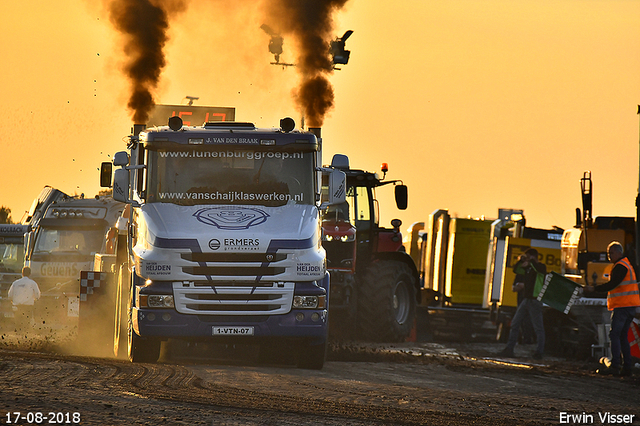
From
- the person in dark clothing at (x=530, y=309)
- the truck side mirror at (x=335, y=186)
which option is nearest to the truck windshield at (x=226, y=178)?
the truck side mirror at (x=335, y=186)

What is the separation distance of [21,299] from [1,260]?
6.54m

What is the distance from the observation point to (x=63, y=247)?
22656 millimetres

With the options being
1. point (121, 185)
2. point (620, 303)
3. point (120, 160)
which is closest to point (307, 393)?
point (121, 185)

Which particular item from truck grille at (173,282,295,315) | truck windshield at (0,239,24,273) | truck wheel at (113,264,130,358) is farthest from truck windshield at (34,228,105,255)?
truck grille at (173,282,295,315)

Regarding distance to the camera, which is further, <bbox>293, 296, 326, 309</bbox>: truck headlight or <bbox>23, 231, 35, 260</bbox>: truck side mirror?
<bbox>23, 231, 35, 260</bbox>: truck side mirror

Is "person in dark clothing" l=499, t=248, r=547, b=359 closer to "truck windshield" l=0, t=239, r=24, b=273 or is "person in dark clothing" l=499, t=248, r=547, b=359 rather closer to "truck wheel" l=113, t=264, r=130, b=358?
"truck wheel" l=113, t=264, r=130, b=358

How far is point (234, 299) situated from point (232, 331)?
15.1 inches

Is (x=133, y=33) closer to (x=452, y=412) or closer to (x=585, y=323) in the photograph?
(x=585, y=323)

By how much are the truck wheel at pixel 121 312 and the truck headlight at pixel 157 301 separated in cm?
153

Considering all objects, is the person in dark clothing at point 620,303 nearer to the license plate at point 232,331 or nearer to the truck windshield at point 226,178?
the truck windshield at point 226,178

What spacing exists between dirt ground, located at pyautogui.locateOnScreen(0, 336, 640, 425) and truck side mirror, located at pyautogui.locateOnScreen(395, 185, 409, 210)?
2.72m

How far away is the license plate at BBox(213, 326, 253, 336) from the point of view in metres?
11.8

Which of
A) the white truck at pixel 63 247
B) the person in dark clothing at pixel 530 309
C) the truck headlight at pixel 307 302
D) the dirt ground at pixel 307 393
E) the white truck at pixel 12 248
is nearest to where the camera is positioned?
the dirt ground at pixel 307 393

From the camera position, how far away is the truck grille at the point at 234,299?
1173cm
